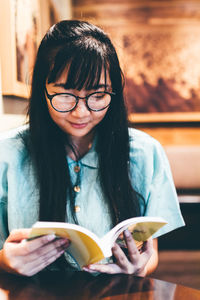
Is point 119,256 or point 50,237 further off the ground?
point 50,237

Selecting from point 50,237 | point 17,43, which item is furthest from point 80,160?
point 17,43

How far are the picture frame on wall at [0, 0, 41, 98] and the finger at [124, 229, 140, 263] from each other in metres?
0.68

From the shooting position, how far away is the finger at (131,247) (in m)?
0.78

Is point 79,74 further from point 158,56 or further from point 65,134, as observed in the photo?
point 158,56

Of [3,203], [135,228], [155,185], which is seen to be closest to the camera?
[135,228]

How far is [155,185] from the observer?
113 centimetres

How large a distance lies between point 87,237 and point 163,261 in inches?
55.1

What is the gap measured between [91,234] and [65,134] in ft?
1.66

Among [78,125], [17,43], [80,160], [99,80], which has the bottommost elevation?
[80,160]

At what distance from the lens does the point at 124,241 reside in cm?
85

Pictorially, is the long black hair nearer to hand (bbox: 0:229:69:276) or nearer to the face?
the face

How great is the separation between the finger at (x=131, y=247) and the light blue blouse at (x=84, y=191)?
0.63ft

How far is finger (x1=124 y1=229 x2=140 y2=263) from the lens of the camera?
0.78 m

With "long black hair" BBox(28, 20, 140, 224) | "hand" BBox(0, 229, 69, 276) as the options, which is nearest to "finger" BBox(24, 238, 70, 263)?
"hand" BBox(0, 229, 69, 276)
